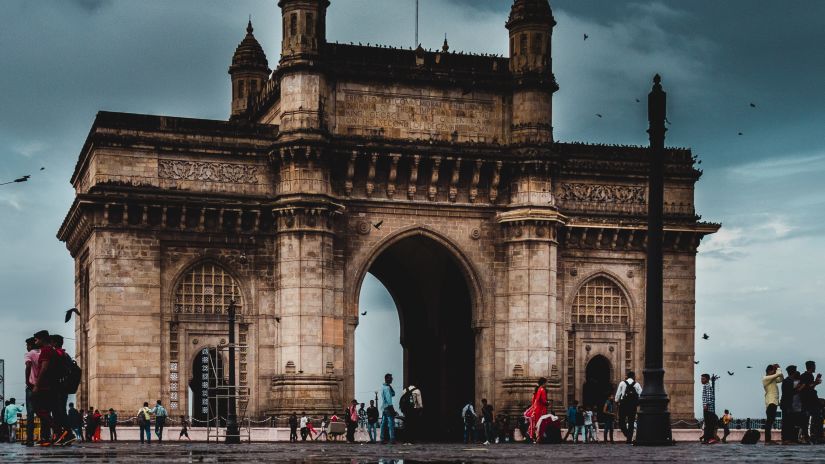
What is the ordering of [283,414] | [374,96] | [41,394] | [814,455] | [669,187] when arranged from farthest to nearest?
1. [669,187]
2. [374,96]
3. [283,414]
4. [41,394]
5. [814,455]

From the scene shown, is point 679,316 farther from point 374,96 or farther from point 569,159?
point 374,96

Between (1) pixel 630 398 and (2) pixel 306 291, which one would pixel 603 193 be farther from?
(1) pixel 630 398

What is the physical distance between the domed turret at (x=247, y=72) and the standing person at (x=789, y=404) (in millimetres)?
30554

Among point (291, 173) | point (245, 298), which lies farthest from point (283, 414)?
point (291, 173)

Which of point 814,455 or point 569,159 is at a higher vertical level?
point 569,159

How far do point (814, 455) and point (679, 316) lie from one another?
29.3 meters

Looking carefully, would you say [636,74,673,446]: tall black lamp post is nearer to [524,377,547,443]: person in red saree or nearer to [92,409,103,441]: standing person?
[524,377,547,443]: person in red saree

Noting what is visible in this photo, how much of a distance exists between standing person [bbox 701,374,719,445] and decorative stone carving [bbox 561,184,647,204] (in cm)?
1624

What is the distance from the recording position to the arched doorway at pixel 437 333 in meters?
53.8

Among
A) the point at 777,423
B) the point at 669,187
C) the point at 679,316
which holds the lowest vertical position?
the point at 777,423

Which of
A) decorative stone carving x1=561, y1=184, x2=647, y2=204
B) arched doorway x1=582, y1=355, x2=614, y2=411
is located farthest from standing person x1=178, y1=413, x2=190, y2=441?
decorative stone carving x1=561, y1=184, x2=647, y2=204

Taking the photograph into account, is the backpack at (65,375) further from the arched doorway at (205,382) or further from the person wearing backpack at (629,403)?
the arched doorway at (205,382)

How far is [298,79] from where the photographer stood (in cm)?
4788

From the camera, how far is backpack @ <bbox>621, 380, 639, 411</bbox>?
1394 inches
